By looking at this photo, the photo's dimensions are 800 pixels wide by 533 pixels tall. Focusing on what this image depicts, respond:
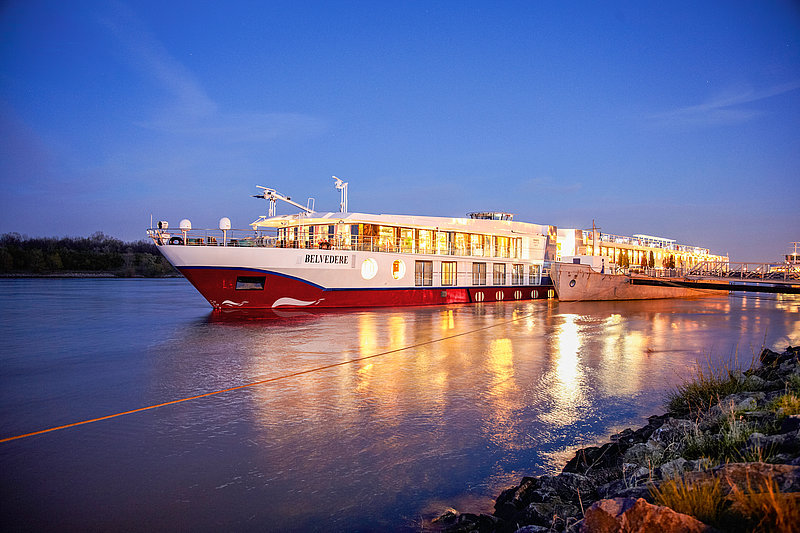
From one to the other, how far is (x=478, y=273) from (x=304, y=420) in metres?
28.2

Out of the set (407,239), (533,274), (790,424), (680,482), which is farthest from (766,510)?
(533,274)

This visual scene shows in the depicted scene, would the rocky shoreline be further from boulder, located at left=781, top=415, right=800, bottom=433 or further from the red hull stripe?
the red hull stripe

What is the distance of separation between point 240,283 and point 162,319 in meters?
4.92

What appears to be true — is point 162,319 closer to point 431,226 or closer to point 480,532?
point 431,226

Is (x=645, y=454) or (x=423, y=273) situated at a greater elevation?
(x=423, y=273)

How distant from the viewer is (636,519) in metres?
3.41

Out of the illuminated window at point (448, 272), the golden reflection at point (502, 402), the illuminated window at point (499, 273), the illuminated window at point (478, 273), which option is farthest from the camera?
the illuminated window at point (499, 273)

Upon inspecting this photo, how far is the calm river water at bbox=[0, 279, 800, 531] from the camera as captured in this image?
5.27 metres

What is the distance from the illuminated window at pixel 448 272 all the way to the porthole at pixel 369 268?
6172 mm

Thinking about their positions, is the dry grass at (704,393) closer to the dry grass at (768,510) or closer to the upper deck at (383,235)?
the dry grass at (768,510)

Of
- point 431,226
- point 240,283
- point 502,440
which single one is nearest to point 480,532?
point 502,440

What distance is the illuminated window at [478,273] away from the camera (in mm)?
34781

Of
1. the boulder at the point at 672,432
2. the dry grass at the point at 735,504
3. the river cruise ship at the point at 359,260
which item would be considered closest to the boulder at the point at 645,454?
the boulder at the point at 672,432

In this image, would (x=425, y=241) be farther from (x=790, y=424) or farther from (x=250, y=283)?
(x=790, y=424)
